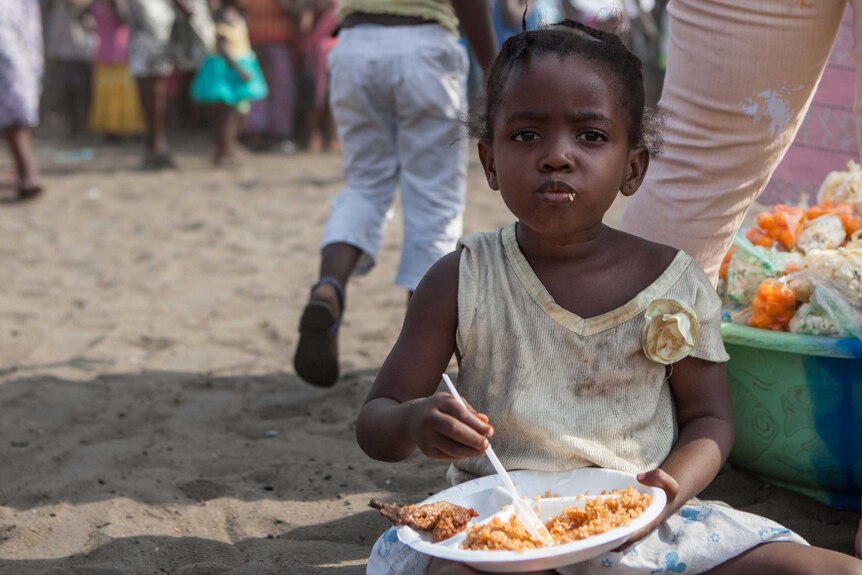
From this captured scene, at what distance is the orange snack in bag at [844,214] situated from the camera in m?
2.62

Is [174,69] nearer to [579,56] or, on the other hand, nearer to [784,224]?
[784,224]

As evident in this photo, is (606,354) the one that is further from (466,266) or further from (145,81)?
(145,81)

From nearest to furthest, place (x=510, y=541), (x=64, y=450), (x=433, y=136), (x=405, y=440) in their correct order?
(x=510, y=541) < (x=405, y=440) < (x=64, y=450) < (x=433, y=136)

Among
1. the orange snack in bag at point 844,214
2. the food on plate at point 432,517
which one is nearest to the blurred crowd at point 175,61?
the orange snack in bag at point 844,214

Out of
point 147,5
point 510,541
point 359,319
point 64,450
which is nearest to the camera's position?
point 510,541

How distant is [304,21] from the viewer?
32.4 ft

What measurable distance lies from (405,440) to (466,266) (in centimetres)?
36

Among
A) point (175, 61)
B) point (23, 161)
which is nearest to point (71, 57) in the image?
point (175, 61)

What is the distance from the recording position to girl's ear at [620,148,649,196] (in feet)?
6.46

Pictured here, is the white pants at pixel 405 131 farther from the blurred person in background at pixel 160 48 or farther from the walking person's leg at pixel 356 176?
the blurred person in background at pixel 160 48

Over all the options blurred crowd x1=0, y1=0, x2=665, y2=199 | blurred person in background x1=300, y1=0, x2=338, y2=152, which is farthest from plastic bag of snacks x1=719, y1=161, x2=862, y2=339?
blurred person in background x1=300, y1=0, x2=338, y2=152

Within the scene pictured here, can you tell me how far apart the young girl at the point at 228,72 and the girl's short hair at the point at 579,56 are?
7034 mm

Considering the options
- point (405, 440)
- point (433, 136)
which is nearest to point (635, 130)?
point (405, 440)

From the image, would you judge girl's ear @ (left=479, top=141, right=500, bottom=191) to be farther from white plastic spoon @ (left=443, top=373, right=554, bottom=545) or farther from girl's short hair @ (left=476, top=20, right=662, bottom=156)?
white plastic spoon @ (left=443, top=373, right=554, bottom=545)
